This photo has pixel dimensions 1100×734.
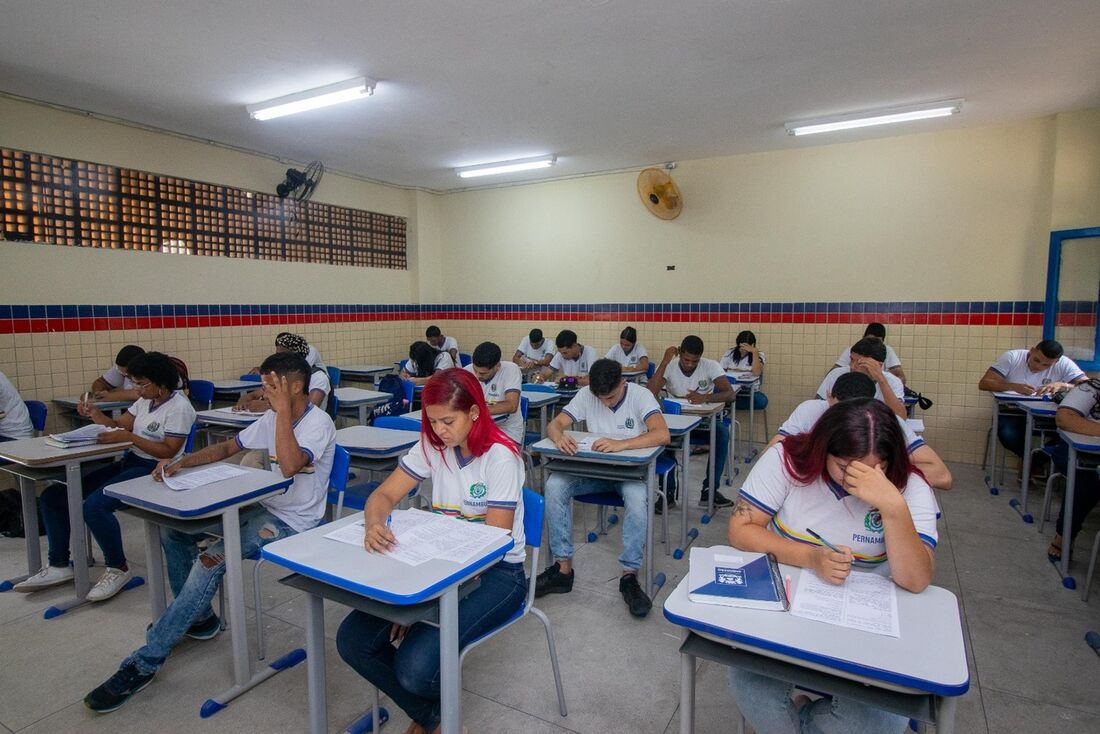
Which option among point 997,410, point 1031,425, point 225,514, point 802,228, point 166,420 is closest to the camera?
point 225,514

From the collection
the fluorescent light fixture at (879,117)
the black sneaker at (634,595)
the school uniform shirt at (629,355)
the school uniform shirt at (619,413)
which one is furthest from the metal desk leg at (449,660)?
the fluorescent light fixture at (879,117)

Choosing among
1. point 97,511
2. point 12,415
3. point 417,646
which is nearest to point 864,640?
point 417,646

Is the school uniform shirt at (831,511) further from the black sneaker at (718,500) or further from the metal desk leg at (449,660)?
the black sneaker at (718,500)

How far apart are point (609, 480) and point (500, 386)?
61.6 inches

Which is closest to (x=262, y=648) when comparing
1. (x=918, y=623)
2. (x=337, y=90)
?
(x=918, y=623)

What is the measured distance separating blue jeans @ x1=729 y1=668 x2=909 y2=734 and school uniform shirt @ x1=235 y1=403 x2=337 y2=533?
1.83 meters

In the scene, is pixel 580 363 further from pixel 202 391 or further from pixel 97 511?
pixel 97 511

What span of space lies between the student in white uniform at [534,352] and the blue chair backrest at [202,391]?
316 cm

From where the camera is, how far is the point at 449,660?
1.64 m

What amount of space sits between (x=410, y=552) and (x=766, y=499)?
1.05 meters

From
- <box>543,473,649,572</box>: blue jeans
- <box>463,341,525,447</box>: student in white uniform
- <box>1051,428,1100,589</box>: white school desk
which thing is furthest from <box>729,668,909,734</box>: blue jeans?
<box>463,341,525,447</box>: student in white uniform

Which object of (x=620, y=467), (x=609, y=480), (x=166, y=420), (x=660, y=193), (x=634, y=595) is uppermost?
(x=660, y=193)

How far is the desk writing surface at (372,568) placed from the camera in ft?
4.85

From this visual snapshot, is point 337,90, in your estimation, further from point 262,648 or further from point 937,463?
point 937,463
